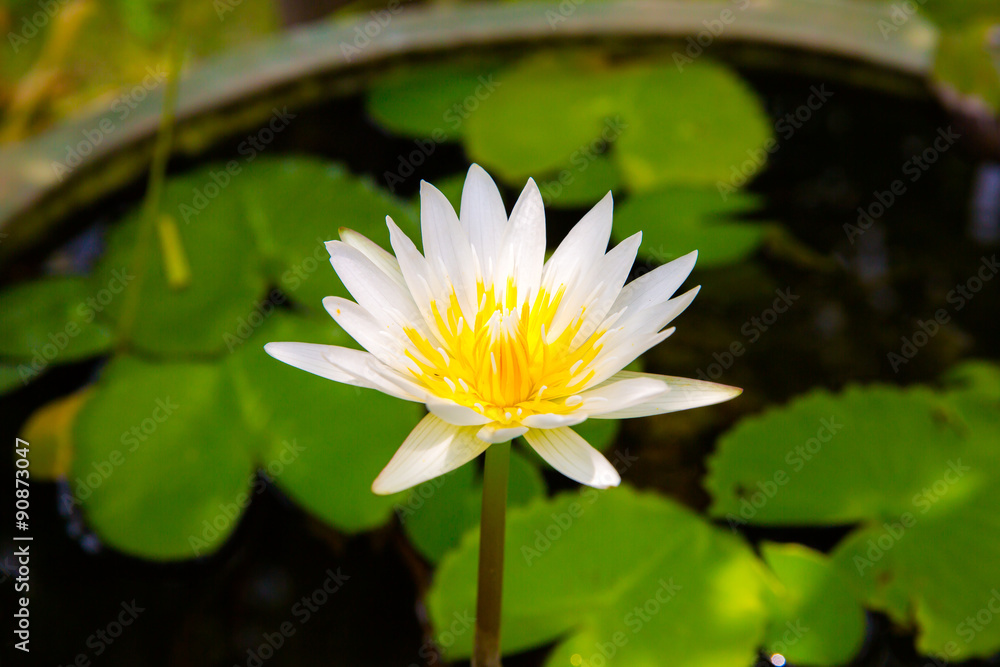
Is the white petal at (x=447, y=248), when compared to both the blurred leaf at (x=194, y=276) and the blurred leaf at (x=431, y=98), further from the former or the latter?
the blurred leaf at (x=431, y=98)

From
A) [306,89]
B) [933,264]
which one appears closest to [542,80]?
[306,89]

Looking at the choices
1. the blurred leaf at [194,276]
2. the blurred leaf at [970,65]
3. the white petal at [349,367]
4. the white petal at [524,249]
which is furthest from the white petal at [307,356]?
the blurred leaf at [970,65]

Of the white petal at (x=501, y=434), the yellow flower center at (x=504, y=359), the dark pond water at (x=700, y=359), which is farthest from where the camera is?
the dark pond water at (x=700, y=359)

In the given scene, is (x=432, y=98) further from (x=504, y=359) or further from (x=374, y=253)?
(x=504, y=359)

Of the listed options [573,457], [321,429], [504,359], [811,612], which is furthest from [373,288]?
[811,612]

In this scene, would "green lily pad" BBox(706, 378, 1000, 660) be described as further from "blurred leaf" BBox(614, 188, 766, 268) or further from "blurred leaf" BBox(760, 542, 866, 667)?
"blurred leaf" BBox(614, 188, 766, 268)
